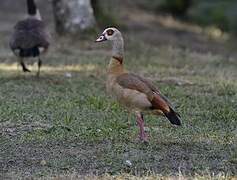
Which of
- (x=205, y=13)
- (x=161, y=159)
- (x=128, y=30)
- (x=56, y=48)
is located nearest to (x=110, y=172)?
(x=161, y=159)

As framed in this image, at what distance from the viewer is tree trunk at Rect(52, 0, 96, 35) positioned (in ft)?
51.9

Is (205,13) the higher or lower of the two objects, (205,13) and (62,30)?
the lower

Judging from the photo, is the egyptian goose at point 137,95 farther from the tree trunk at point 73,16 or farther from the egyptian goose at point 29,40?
the tree trunk at point 73,16

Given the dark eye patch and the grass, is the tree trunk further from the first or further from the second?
the dark eye patch

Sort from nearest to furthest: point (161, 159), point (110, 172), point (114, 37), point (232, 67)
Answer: point (110, 172) < point (161, 159) < point (114, 37) < point (232, 67)

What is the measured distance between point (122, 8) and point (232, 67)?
962 cm

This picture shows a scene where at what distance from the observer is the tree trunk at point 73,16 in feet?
51.9

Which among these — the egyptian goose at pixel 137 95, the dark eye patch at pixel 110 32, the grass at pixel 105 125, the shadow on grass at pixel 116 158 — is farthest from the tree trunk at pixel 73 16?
the shadow on grass at pixel 116 158

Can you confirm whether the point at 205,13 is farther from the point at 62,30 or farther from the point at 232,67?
the point at 232,67

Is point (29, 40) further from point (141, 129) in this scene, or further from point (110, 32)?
point (141, 129)

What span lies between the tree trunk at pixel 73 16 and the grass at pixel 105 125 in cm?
233

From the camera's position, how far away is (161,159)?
7.09 meters

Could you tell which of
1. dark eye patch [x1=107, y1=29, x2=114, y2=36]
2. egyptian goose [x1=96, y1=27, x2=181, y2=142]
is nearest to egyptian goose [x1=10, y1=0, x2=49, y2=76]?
dark eye patch [x1=107, y1=29, x2=114, y2=36]

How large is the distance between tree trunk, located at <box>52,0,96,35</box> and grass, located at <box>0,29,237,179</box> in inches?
91.8
